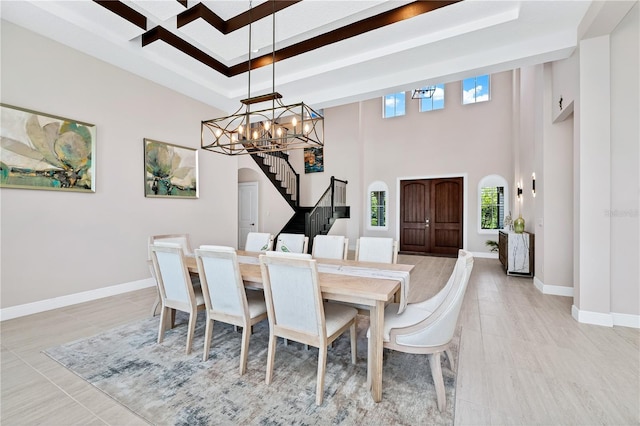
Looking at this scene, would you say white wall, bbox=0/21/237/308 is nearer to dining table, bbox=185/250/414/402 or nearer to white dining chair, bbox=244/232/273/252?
white dining chair, bbox=244/232/273/252

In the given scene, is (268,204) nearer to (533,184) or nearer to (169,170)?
(169,170)

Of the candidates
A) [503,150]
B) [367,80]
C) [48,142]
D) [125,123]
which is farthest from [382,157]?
[48,142]

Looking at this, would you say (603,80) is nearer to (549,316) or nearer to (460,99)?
(549,316)

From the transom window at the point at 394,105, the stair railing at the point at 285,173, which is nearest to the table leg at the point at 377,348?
the stair railing at the point at 285,173

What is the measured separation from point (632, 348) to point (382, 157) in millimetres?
6758

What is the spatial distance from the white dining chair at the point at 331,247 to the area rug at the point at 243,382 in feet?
3.10

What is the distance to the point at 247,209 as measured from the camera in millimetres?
8695

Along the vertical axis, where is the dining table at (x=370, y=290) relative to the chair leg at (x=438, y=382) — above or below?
above

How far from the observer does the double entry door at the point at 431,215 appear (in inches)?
306

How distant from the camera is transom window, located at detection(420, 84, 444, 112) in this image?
7.84m

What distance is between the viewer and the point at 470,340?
269 cm

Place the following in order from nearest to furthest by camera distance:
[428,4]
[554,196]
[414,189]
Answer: [428,4] < [554,196] < [414,189]

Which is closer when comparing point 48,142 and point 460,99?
point 48,142

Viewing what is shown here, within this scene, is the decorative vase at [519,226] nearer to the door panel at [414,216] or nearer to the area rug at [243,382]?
the door panel at [414,216]
